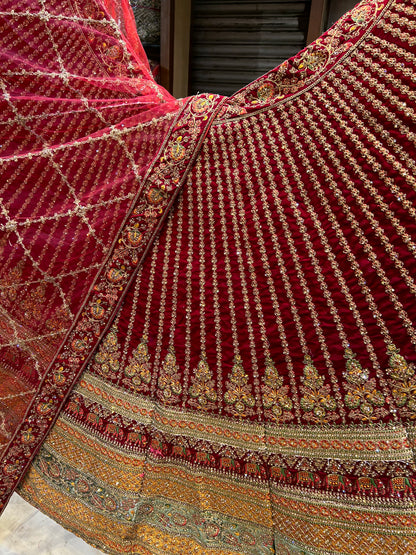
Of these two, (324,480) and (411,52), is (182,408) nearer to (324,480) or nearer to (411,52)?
(324,480)

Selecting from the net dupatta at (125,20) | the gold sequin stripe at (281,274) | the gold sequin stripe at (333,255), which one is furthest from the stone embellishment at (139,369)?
the net dupatta at (125,20)

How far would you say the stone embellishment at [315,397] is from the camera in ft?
1.86

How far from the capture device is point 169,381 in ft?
2.21

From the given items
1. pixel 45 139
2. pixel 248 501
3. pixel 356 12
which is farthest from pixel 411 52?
pixel 248 501

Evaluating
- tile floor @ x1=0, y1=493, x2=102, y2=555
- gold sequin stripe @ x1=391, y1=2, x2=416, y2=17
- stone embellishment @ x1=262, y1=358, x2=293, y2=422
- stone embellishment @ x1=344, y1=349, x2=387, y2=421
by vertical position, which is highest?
gold sequin stripe @ x1=391, y1=2, x2=416, y2=17

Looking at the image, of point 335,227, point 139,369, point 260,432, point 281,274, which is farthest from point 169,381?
point 335,227

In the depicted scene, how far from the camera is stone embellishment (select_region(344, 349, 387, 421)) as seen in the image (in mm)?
536

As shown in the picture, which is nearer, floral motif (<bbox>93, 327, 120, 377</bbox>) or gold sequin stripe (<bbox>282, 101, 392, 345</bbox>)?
gold sequin stripe (<bbox>282, 101, 392, 345</bbox>)

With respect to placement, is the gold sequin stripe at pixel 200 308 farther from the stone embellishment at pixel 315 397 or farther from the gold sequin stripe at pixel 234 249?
the stone embellishment at pixel 315 397

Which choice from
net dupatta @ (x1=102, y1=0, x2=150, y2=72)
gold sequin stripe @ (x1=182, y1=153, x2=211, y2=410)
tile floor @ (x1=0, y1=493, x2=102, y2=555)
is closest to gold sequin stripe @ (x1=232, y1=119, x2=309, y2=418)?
gold sequin stripe @ (x1=182, y1=153, x2=211, y2=410)

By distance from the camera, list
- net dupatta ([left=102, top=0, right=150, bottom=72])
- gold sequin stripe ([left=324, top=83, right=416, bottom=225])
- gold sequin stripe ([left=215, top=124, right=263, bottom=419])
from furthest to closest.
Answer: net dupatta ([left=102, top=0, right=150, bottom=72])
gold sequin stripe ([left=215, top=124, right=263, bottom=419])
gold sequin stripe ([left=324, top=83, right=416, bottom=225])

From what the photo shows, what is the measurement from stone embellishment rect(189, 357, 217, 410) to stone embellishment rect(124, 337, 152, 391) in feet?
0.30

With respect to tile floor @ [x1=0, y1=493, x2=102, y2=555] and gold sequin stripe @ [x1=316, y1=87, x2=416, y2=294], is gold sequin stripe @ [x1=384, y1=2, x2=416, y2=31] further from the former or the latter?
tile floor @ [x1=0, y1=493, x2=102, y2=555]

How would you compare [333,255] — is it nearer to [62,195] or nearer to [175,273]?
[175,273]
